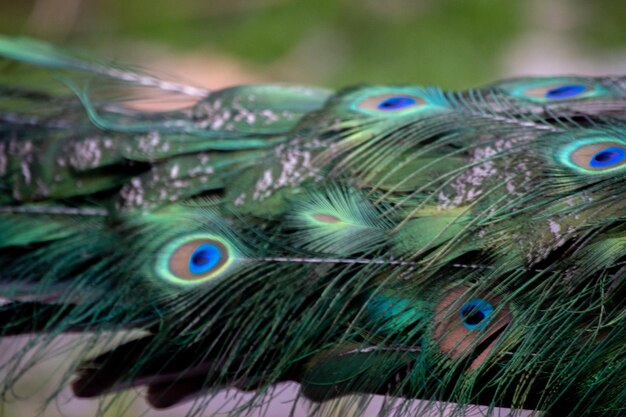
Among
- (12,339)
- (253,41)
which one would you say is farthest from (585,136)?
(253,41)

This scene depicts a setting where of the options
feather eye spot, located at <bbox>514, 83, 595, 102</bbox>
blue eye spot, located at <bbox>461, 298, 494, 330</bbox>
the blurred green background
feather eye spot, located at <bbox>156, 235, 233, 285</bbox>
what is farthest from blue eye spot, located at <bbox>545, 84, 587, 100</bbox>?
the blurred green background

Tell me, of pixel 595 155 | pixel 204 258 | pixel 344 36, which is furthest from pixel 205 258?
pixel 344 36

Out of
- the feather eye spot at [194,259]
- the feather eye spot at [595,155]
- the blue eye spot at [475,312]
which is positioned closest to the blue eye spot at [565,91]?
the feather eye spot at [595,155]

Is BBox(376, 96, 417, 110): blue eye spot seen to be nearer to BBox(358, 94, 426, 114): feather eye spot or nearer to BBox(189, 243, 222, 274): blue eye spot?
BBox(358, 94, 426, 114): feather eye spot

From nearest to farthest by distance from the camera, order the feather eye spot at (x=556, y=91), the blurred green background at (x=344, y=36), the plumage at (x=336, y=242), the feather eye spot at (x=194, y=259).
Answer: the plumage at (x=336, y=242) < the feather eye spot at (x=194, y=259) < the feather eye spot at (x=556, y=91) < the blurred green background at (x=344, y=36)

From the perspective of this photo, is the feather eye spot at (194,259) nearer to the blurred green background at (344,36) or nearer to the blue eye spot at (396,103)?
the blue eye spot at (396,103)

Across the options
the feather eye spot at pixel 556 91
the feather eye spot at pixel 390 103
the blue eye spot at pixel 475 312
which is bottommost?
the blue eye spot at pixel 475 312

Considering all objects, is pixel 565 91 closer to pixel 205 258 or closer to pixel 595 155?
pixel 595 155
